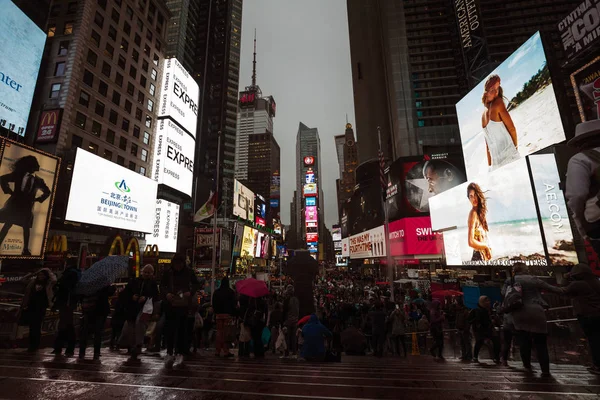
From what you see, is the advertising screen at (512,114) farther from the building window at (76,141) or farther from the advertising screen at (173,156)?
the building window at (76,141)

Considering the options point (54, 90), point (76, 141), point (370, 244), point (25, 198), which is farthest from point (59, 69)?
point (370, 244)

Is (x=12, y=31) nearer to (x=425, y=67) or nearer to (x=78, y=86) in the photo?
(x=78, y=86)

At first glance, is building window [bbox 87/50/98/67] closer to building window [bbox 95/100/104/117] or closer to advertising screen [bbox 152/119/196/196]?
building window [bbox 95/100/104/117]

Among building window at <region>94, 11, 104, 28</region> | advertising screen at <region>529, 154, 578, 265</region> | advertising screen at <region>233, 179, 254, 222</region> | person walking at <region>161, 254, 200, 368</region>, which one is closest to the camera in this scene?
person walking at <region>161, 254, 200, 368</region>

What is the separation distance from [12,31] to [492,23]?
89300mm

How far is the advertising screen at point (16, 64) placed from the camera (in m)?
22.5

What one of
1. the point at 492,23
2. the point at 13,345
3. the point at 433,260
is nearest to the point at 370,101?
the point at 492,23

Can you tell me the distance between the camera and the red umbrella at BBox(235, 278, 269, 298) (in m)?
7.32

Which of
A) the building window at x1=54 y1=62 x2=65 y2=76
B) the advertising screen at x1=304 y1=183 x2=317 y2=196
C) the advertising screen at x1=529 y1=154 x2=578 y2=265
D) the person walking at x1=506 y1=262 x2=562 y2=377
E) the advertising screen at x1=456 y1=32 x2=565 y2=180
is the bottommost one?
the person walking at x1=506 y1=262 x2=562 y2=377

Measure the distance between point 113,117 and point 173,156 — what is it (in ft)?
29.6

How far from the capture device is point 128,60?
131ft

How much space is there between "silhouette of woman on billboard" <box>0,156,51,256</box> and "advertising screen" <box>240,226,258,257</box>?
1555 inches

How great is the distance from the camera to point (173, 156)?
4394 centimetres

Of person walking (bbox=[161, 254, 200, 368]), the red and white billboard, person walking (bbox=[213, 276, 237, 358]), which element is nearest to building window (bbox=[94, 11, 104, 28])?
person walking (bbox=[161, 254, 200, 368])
